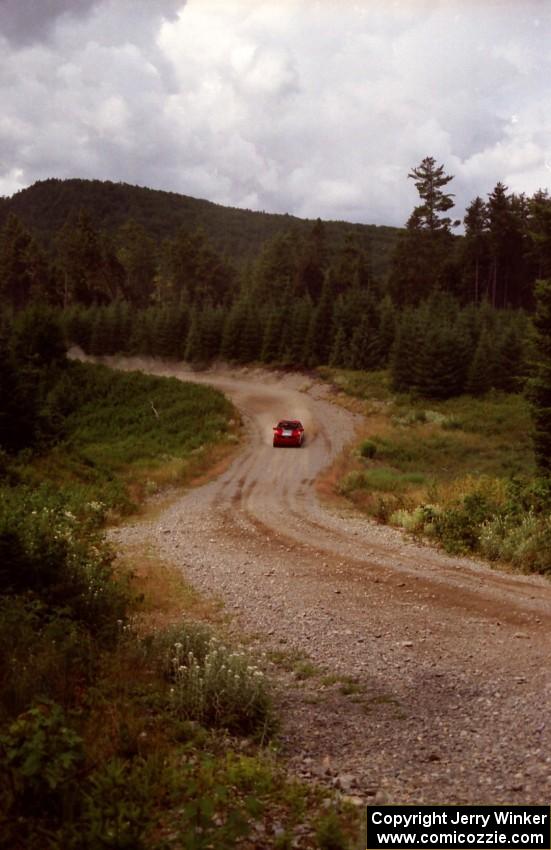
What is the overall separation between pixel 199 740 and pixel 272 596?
Result: 5.74m

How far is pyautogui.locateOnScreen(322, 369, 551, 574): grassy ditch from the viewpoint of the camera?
14125mm

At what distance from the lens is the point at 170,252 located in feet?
325

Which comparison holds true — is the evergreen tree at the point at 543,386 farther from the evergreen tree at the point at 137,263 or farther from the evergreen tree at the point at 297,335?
the evergreen tree at the point at 137,263

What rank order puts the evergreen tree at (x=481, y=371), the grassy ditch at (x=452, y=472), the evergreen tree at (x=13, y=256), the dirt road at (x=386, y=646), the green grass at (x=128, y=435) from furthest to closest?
the evergreen tree at (x=13, y=256) → the evergreen tree at (x=481, y=371) → the green grass at (x=128, y=435) → the grassy ditch at (x=452, y=472) → the dirt road at (x=386, y=646)

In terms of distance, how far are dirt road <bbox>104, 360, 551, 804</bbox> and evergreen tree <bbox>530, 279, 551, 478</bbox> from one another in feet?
40.7

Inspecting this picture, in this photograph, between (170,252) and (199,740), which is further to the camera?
(170,252)

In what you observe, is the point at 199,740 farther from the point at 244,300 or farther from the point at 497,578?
the point at 244,300

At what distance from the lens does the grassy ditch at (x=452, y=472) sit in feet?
46.3

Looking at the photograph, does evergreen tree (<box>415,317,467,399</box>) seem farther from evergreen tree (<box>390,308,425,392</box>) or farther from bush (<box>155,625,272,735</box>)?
bush (<box>155,625,272,735</box>)

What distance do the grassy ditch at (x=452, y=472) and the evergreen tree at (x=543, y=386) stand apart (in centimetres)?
124

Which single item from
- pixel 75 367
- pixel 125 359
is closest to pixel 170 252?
pixel 125 359

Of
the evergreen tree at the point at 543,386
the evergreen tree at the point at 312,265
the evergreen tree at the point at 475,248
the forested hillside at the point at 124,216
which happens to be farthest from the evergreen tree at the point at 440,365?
the forested hillside at the point at 124,216

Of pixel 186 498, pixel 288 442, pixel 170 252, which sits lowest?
pixel 186 498

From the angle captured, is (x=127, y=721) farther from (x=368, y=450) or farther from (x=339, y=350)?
(x=339, y=350)
